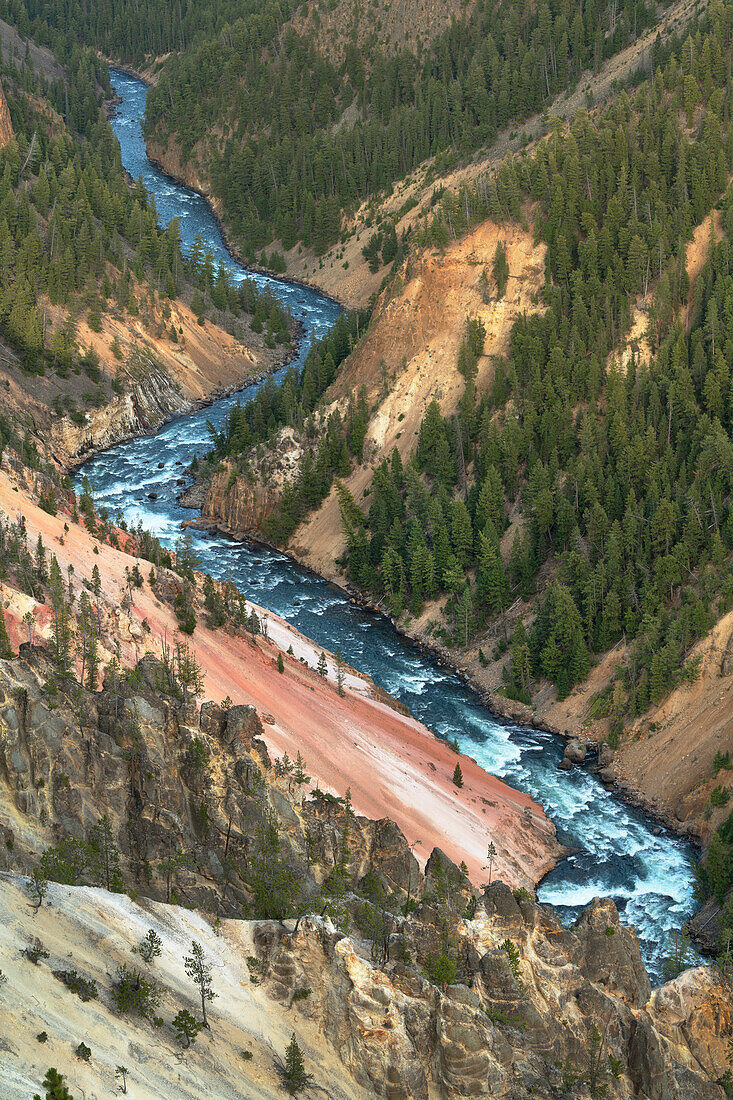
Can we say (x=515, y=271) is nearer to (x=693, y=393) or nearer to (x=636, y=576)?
(x=693, y=393)

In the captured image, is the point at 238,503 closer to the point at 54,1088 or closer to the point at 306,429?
the point at 306,429

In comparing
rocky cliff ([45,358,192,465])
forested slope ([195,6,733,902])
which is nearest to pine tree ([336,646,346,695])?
forested slope ([195,6,733,902])

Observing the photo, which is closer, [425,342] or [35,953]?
[35,953]

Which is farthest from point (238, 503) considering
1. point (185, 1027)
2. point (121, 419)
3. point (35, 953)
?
point (35, 953)

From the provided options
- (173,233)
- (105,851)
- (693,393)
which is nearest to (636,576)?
(693,393)

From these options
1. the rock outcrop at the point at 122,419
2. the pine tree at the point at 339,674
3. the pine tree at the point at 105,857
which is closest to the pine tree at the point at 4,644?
the pine tree at the point at 105,857

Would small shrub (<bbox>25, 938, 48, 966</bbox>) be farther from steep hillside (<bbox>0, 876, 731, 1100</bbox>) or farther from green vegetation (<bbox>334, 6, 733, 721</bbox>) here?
green vegetation (<bbox>334, 6, 733, 721</bbox>)

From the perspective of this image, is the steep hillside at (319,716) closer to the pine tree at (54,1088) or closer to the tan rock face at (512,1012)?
the tan rock face at (512,1012)

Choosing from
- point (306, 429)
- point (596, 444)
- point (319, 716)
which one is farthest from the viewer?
point (306, 429)
